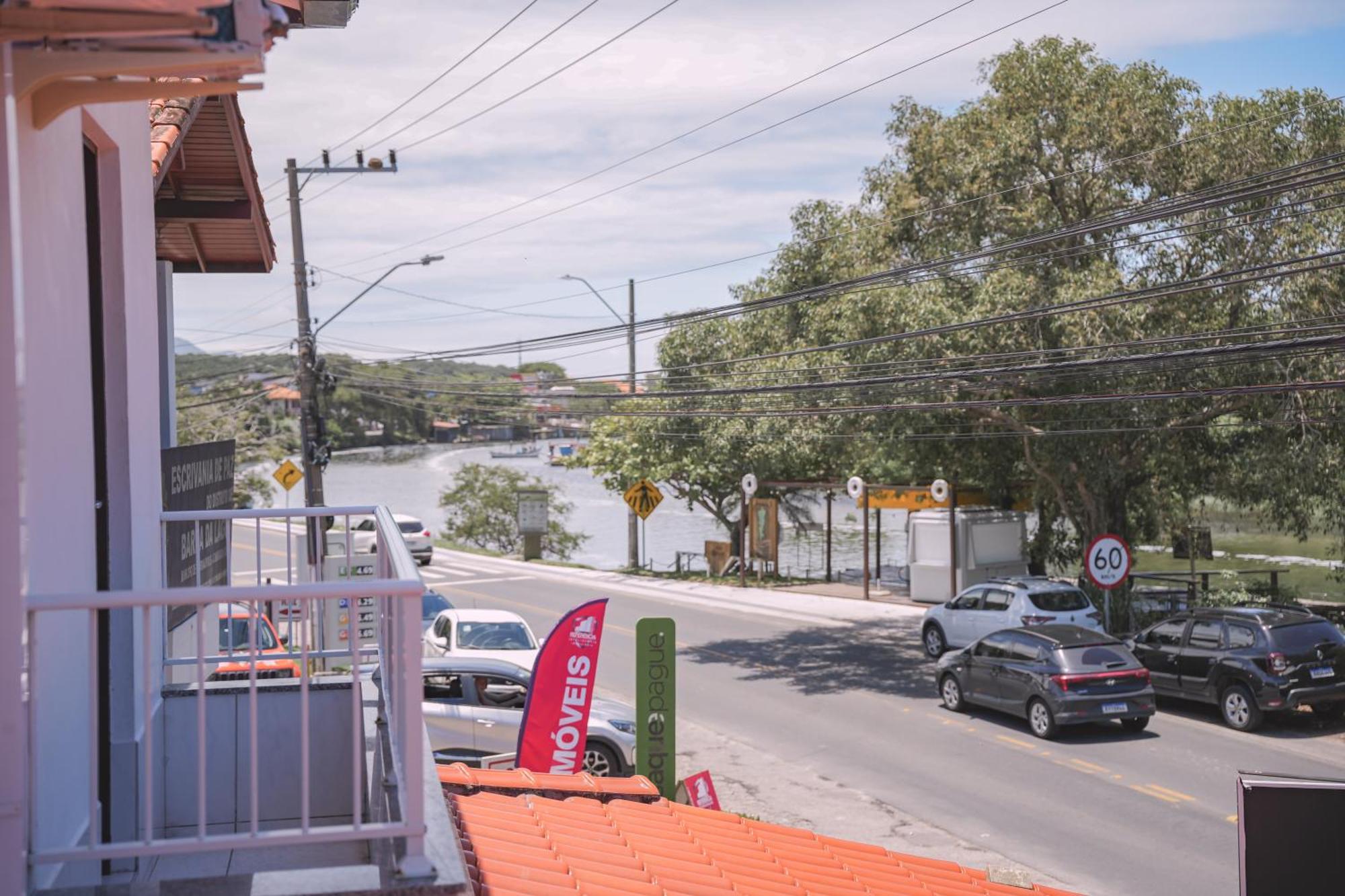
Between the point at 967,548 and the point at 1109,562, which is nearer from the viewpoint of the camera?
the point at 1109,562

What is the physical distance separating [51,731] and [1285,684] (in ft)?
52.7

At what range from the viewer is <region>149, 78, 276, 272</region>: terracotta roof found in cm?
794

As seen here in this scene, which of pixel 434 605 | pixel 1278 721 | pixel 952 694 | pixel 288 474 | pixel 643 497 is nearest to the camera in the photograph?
pixel 1278 721

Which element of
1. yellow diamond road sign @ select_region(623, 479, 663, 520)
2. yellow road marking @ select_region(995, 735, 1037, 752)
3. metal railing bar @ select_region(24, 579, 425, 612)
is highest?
metal railing bar @ select_region(24, 579, 425, 612)

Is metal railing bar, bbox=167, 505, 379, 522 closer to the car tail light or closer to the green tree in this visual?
the car tail light

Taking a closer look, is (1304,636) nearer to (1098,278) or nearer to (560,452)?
(1098,278)

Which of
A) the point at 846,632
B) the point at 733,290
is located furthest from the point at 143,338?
the point at 733,290

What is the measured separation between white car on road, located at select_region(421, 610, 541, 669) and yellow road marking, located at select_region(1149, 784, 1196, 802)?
8.61m

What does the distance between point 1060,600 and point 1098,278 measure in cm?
555

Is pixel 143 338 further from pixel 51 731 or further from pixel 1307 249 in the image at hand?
pixel 1307 249

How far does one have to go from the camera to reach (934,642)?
2309 centimetres

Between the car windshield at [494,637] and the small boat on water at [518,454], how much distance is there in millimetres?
43558

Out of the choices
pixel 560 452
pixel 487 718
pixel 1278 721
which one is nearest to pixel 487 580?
pixel 487 718

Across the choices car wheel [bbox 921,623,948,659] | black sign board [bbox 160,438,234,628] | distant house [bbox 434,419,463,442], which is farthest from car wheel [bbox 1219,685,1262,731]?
distant house [bbox 434,419,463,442]
